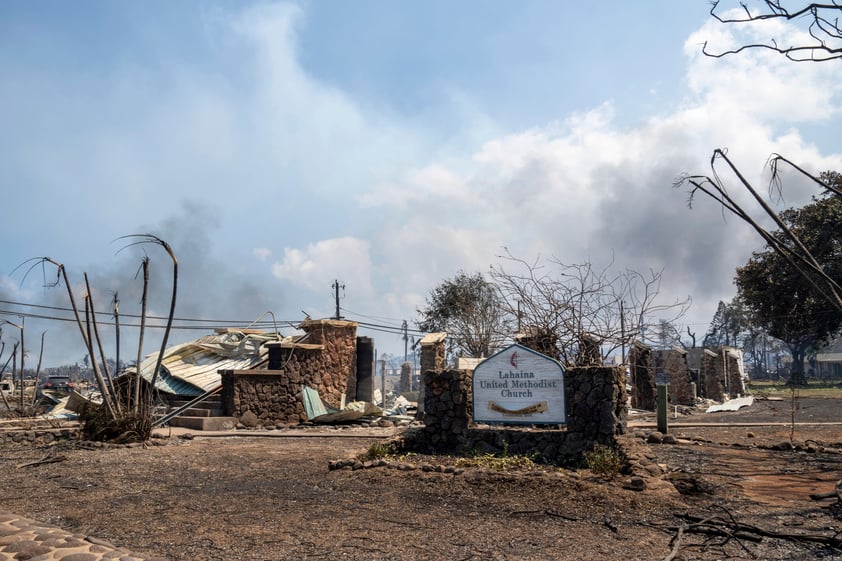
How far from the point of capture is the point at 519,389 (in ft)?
36.0

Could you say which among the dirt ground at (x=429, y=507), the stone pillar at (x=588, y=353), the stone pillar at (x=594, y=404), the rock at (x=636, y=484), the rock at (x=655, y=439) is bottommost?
the dirt ground at (x=429, y=507)

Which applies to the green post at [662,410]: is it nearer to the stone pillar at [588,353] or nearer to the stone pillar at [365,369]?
the stone pillar at [588,353]

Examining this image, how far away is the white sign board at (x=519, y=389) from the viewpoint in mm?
10695

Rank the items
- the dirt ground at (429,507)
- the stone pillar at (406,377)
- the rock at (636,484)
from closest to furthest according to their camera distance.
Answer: the dirt ground at (429,507) < the rock at (636,484) < the stone pillar at (406,377)

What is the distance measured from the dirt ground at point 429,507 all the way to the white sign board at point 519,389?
1.21 metres

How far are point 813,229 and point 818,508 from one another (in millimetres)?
34501

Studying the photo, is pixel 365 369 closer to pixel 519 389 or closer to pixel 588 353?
pixel 588 353

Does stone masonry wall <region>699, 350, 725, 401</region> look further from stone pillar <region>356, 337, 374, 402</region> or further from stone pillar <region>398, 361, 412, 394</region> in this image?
stone pillar <region>356, 337, 374, 402</region>

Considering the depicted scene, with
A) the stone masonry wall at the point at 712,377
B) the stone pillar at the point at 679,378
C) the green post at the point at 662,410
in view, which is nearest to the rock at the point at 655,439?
the green post at the point at 662,410

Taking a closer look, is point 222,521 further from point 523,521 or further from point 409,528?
point 523,521

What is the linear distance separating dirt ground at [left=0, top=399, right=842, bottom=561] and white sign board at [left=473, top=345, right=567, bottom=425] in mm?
1214

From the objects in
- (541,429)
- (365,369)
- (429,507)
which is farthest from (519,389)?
(365,369)

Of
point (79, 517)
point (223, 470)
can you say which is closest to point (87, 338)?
point (223, 470)

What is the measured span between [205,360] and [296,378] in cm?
440
